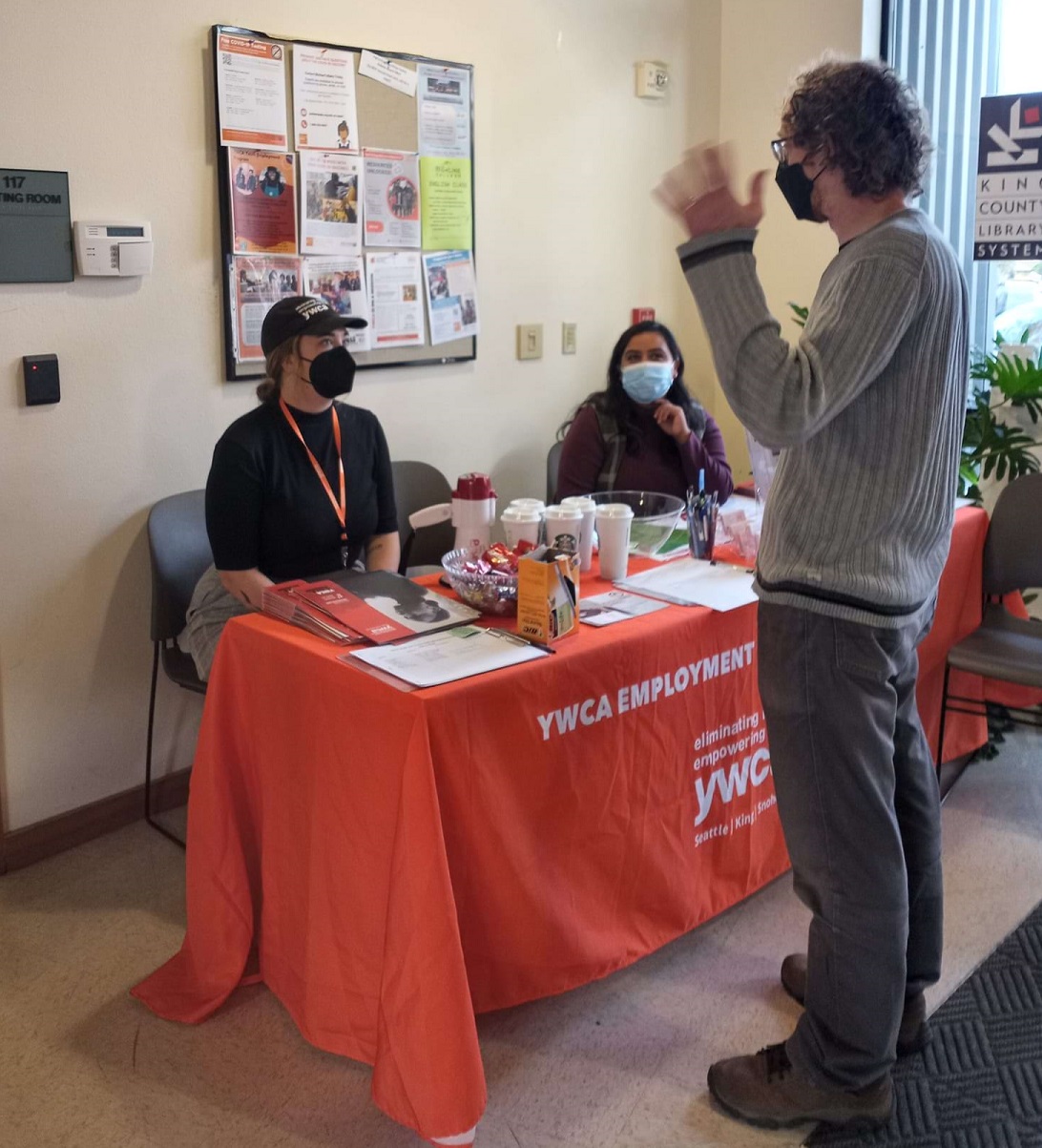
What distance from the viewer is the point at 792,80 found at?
1.60 meters

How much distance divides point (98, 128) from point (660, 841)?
193 centimetres

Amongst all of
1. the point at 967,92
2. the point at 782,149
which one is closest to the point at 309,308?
the point at 782,149

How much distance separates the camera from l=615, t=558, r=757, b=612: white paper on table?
84.4 inches

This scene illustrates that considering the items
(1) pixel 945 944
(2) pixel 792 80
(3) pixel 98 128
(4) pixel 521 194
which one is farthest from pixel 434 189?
(1) pixel 945 944

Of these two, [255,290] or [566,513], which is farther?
[255,290]

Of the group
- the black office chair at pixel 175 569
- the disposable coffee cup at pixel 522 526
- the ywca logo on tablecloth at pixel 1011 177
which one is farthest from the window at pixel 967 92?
the black office chair at pixel 175 569

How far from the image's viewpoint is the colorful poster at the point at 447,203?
10.3 ft

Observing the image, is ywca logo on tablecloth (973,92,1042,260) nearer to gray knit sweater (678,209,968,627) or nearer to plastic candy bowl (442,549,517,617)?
gray knit sweater (678,209,968,627)

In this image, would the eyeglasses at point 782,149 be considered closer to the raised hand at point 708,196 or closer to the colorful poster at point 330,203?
the raised hand at point 708,196

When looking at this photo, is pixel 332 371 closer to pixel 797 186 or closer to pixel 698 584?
pixel 698 584

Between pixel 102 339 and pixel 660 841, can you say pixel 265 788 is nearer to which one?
pixel 660 841

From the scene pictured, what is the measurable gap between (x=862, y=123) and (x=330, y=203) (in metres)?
1.75

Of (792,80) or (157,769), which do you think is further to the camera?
(157,769)

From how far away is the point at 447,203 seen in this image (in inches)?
126
